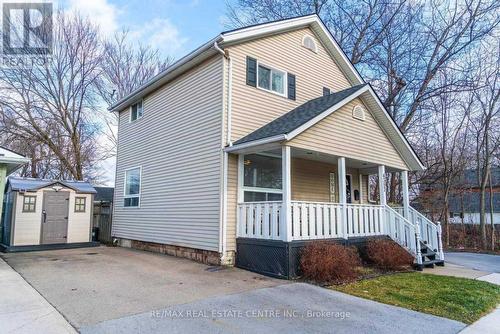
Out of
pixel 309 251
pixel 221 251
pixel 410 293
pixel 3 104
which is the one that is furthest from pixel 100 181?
pixel 410 293

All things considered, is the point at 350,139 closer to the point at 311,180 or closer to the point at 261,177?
the point at 311,180

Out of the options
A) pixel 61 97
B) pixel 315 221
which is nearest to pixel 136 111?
pixel 315 221

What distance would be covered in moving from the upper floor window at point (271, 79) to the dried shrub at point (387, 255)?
5265mm

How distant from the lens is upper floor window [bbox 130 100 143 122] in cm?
1357

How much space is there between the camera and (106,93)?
24.8 metres

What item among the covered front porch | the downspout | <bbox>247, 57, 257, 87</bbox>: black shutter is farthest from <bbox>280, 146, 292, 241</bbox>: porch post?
<bbox>247, 57, 257, 87</bbox>: black shutter

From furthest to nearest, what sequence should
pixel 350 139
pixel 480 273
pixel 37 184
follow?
pixel 37 184, pixel 350 139, pixel 480 273

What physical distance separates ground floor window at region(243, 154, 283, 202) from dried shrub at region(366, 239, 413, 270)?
114 inches

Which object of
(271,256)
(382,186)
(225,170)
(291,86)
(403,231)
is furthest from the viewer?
(291,86)

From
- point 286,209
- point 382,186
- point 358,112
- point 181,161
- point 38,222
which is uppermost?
point 358,112

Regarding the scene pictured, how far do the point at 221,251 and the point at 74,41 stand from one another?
20.1 metres

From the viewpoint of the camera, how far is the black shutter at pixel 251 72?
9922 millimetres

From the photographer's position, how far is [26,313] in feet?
15.7

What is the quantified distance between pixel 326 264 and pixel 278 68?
632 cm
